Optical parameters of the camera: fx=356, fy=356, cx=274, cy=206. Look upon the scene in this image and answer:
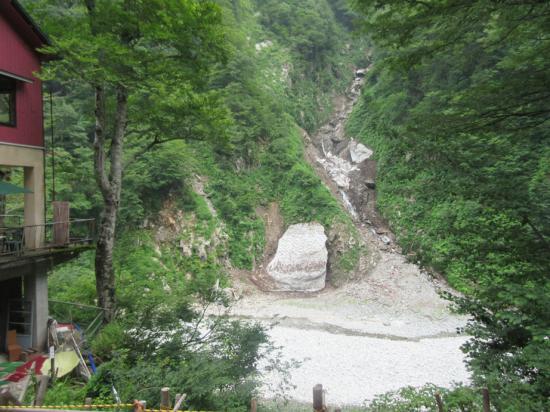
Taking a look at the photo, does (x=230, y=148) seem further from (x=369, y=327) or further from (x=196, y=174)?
(x=196, y=174)

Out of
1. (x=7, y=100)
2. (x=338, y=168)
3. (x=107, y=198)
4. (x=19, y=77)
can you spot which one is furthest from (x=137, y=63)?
(x=338, y=168)

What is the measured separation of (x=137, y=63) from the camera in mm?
7664

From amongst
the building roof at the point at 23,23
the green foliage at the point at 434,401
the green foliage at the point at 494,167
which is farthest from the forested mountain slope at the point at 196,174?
the green foliage at the point at 494,167

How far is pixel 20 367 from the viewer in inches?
293

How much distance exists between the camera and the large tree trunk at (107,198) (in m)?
9.10

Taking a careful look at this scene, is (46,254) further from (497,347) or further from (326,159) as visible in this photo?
(326,159)

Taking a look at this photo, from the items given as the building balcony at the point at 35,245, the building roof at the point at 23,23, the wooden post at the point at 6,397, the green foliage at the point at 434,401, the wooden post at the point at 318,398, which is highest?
the building roof at the point at 23,23

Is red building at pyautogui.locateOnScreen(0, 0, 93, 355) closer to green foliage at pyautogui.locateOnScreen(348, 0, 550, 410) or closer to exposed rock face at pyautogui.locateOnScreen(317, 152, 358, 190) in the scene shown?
green foliage at pyautogui.locateOnScreen(348, 0, 550, 410)

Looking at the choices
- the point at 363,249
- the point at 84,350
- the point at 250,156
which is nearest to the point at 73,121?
the point at 250,156

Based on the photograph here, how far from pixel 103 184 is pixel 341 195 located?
20694mm

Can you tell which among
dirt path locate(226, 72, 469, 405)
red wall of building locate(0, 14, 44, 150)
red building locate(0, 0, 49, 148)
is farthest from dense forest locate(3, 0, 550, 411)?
dirt path locate(226, 72, 469, 405)

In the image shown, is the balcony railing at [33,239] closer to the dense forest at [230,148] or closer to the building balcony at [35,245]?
the building balcony at [35,245]

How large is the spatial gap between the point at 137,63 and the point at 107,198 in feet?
12.0

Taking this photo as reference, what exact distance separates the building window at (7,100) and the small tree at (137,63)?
175cm
